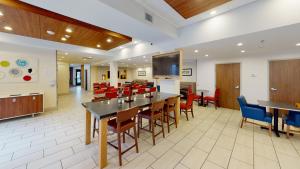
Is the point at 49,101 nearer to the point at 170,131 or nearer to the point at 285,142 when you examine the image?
the point at 170,131

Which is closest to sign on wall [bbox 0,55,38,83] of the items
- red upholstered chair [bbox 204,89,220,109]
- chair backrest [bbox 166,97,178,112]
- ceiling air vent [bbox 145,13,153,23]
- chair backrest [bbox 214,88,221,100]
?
ceiling air vent [bbox 145,13,153,23]

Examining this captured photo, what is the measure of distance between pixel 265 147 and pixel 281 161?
414 millimetres

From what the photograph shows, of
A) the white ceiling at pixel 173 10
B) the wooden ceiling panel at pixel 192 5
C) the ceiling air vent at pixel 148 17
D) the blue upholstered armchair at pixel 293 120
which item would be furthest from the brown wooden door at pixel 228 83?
the ceiling air vent at pixel 148 17

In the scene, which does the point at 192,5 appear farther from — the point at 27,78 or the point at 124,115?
the point at 27,78

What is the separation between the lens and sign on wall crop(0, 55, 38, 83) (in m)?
4.04

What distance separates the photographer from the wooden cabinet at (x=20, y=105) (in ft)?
11.9

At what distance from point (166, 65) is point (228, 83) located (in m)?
3.39

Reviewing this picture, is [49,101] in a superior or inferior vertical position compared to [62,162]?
superior

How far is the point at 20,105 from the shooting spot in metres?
3.89

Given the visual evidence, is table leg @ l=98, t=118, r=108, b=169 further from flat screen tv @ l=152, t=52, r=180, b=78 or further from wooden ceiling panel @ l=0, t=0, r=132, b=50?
wooden ceiling panel @ l=0, t=0, r=132, b=50

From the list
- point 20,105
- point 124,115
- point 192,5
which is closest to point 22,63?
point 20,105

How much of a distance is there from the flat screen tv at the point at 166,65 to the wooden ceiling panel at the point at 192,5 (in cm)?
120

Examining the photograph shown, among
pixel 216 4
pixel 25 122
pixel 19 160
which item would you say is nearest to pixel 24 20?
pixel 25 122

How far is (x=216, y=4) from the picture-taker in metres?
2.51
